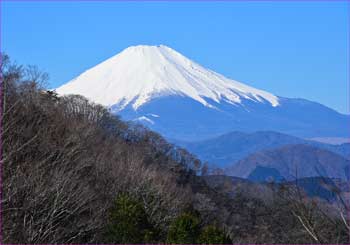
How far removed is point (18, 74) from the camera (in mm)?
35625

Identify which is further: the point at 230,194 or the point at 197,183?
the point at 230,194

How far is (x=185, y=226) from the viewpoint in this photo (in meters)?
23.0

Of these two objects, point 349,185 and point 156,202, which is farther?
point 156,202

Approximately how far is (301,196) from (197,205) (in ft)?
168

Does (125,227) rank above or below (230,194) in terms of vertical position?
below

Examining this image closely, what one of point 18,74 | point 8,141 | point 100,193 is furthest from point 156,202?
point 8,141

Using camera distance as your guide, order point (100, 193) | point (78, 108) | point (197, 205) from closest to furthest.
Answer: point (100, 193)
point (197, 205)
point (78, 108)

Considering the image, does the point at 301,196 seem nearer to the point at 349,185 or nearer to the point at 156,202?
the point at 349,185

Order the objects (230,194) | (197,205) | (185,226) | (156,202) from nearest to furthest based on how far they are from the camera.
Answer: (185,226), (156,202), (197,205), (230,194)

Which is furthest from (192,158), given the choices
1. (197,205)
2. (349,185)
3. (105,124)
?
(349,185)

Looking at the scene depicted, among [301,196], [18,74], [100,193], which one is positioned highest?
[18,74]

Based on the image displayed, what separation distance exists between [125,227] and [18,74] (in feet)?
53.8

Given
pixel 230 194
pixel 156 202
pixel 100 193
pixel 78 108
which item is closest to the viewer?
pixel 100 193

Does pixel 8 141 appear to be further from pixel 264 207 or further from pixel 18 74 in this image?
pixel 264 207
